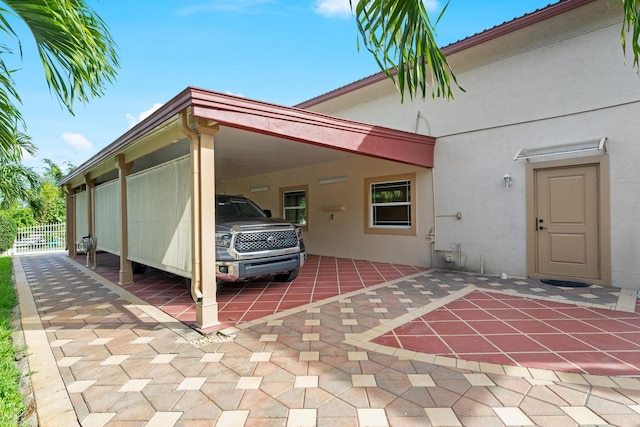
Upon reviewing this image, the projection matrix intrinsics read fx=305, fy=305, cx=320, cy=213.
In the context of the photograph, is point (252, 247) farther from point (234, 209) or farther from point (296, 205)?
point (296, 205)

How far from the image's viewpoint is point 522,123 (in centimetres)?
591

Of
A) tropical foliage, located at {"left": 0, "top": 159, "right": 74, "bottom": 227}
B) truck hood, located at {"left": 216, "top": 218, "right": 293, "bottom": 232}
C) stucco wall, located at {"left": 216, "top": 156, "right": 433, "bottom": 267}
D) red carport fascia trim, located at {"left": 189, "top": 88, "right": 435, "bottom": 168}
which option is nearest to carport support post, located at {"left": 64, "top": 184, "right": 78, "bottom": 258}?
tropical foliage, located at {"left": 0, "top": 159, "right": 74, "bottom": 227}

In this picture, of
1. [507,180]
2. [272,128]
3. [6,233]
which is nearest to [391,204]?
[507,180]

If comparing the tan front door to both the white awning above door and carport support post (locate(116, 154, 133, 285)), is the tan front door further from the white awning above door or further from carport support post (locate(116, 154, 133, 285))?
carport support post (locate(116, 154, 133, 285))

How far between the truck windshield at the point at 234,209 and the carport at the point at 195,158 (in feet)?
3.33

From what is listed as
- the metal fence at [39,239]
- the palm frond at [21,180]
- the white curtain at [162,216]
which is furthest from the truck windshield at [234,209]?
the metal fence at [39,239]

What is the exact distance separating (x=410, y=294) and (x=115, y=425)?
406 centimetres

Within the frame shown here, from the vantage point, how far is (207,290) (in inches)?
142

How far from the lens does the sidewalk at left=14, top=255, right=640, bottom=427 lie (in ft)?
6.59

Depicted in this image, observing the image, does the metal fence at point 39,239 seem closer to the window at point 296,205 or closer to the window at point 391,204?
the window at point 296,205

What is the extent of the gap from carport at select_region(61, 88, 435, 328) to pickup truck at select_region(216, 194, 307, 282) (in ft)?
2.16

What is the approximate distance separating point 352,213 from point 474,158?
11.1 ft

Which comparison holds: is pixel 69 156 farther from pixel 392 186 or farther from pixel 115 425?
pixel 115 425

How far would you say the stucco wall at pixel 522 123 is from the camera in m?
4.96
